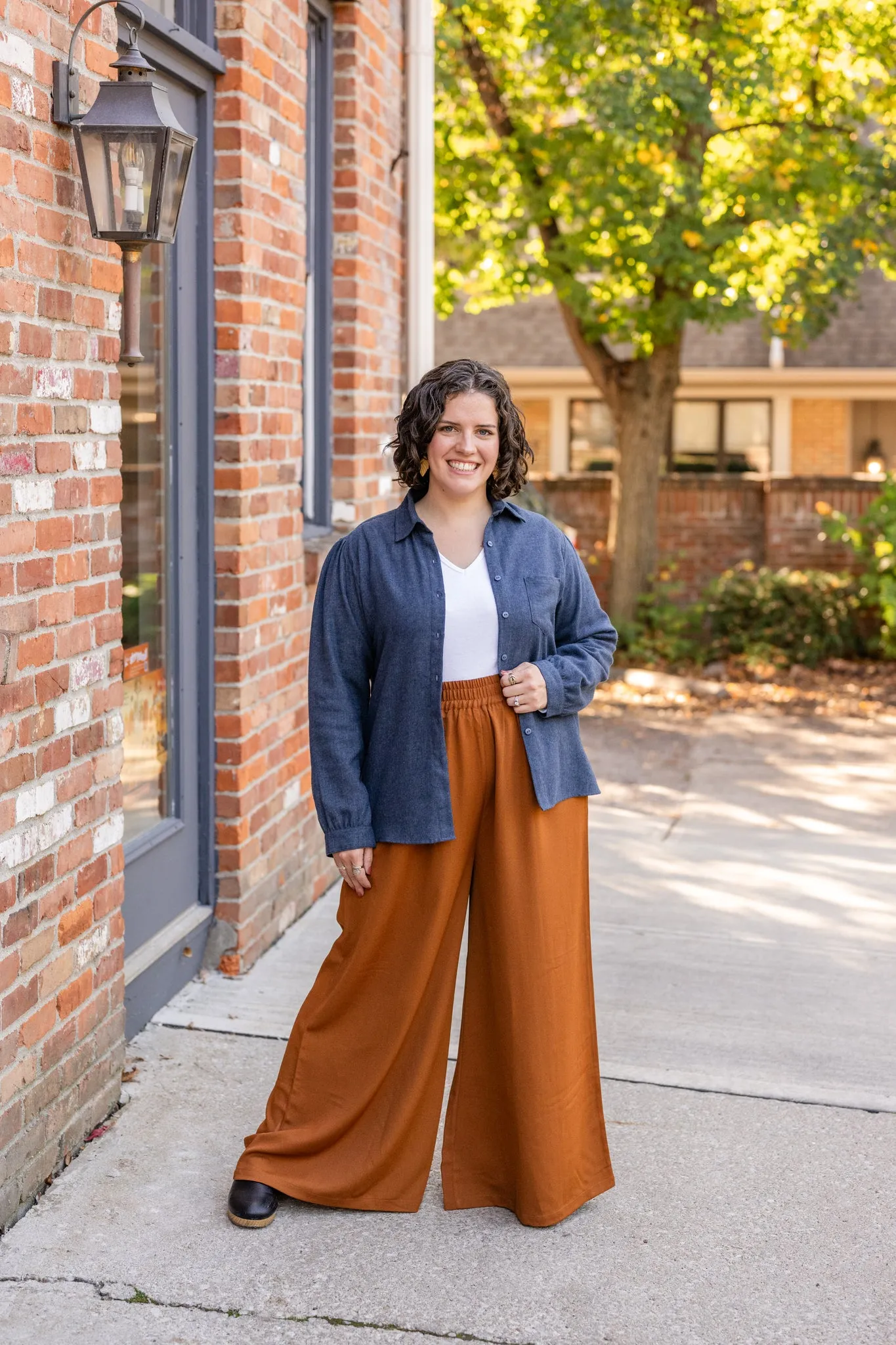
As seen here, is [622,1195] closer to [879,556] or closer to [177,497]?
[177,497]

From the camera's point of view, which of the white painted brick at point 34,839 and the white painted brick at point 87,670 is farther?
the white painted brick at point 87,670

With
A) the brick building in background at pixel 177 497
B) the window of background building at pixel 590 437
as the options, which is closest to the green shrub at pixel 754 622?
the brick building in background at pixel 177 497

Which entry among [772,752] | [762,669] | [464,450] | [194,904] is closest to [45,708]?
[464,450]

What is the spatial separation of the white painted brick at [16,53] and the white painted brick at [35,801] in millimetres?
1488

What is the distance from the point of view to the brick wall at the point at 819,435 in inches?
898

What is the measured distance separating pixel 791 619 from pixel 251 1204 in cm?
1051

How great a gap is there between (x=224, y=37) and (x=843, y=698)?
812 cm

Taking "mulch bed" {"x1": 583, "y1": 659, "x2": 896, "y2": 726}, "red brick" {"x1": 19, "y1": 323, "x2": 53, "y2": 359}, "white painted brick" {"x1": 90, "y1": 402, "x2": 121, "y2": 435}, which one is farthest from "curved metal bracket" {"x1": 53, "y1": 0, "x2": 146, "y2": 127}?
"mulch bed" {"x1": 583, "y1": 659, "x2": 896, "y2": 726}

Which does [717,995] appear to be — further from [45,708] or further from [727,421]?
[727,421]

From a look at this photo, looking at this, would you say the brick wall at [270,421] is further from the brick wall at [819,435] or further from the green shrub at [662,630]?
the brick wall at [819,435]

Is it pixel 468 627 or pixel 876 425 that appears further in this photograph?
pixel 876 425

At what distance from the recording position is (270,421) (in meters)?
5.02

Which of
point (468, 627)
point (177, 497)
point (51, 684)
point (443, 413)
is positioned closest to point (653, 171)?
point (177, 497)

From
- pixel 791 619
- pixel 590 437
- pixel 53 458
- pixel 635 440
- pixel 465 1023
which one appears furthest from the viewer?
pixel 590 437
